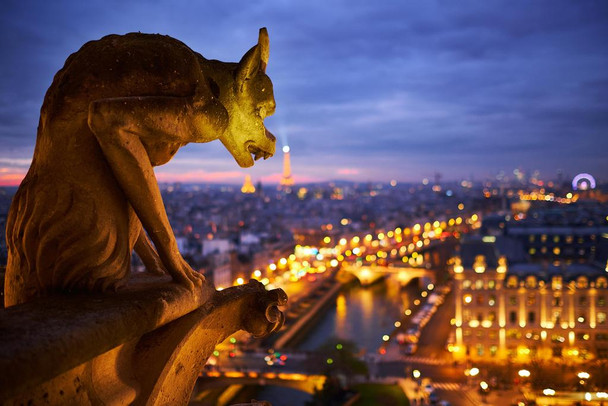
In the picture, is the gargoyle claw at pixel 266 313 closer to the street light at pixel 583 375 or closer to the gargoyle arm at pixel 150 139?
the gargoyle arm at pixel 150 139

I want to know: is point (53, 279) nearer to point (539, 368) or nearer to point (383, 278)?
point (539, 368)

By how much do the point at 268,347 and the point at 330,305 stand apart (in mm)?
5676

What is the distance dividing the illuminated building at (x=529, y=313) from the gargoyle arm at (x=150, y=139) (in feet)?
45.2

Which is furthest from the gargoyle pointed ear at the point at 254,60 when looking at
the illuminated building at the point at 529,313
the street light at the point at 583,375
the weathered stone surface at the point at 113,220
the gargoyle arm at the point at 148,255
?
the illuminated building at the point at 529,313

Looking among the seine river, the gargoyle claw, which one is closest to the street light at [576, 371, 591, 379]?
the seine river

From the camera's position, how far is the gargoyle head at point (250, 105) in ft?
4.89

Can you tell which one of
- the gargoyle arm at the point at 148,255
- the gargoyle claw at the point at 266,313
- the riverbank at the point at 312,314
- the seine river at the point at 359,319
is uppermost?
the gargoyle arm at the point at 148,255

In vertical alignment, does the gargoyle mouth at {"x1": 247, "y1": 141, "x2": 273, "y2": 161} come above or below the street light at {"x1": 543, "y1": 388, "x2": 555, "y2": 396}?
above

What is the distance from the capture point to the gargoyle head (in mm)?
1489

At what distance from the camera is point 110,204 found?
1242mm

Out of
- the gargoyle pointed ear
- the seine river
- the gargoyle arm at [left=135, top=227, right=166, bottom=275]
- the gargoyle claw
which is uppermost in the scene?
the gargoyle pointed ear

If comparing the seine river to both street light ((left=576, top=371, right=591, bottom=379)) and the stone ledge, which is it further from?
the stone ledge

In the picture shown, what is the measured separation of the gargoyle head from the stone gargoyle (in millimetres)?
141

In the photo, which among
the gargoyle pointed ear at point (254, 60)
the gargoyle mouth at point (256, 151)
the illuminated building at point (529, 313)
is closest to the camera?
the gargoyle pointed ear at point (254, 60)
